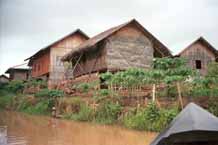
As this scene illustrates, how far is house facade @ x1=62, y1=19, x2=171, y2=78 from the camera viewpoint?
7.31m

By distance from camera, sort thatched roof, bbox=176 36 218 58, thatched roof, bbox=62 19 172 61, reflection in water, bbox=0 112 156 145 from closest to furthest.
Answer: reflection in water, bbox=0 112 156 145
thatched roof, bbox=62 19 172 61
thatched roof, bbox=176 36 218 58

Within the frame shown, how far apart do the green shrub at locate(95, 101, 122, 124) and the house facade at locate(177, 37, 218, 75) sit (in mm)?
4997

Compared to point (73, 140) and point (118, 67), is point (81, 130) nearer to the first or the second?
point (73, 140)

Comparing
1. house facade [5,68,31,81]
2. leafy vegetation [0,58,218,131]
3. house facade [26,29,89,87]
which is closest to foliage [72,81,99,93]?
leafy vegetation [0,58,218,131]

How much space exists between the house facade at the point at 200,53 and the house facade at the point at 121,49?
174 centimetres

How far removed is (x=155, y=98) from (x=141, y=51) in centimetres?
344

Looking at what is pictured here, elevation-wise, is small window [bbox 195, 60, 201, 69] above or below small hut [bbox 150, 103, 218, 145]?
above

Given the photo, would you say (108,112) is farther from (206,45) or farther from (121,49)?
(206,45)

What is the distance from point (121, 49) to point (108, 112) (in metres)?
2.75

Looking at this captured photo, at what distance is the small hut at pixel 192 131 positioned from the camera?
1.14 metres

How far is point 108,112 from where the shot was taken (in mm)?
5098

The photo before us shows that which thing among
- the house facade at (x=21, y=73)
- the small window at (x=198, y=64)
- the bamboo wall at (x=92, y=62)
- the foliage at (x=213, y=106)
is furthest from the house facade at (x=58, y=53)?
the foliage at (x=213, y=106)

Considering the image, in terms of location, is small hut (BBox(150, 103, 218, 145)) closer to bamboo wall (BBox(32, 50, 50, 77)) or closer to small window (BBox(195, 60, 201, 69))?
small window (BBox(195, 60, 201, 69))

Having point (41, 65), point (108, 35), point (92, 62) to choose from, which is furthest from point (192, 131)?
point (41, 65)
